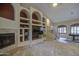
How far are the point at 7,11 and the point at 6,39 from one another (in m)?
0.68

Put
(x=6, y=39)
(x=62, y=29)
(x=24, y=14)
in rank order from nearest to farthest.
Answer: (x=6, y=39), (x=24, y=14), (x=62, y=29)

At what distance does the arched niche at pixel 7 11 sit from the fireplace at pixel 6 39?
1.37 ft

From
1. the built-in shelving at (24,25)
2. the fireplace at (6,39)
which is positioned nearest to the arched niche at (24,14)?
the built-in shelving at (24,25)

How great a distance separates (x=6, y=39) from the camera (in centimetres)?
288

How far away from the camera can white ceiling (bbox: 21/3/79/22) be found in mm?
3072

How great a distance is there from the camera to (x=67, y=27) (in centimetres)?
317

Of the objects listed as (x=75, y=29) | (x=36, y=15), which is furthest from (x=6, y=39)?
(x=75, y=29)

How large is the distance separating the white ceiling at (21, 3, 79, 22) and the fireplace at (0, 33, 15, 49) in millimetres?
833

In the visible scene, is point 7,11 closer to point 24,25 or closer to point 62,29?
point 24,25

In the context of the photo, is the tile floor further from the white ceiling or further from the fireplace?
the white ceiling

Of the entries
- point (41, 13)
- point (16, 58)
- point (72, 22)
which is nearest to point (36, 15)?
point (41, 13)

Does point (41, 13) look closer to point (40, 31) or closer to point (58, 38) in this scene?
point (40, 31)

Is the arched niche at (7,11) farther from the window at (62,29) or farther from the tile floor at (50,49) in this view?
the window at (62,29)

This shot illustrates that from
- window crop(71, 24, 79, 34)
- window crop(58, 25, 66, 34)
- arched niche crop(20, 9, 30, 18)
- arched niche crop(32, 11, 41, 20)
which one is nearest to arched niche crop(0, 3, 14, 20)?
arched niche crop(20, 9, 30, 18)
